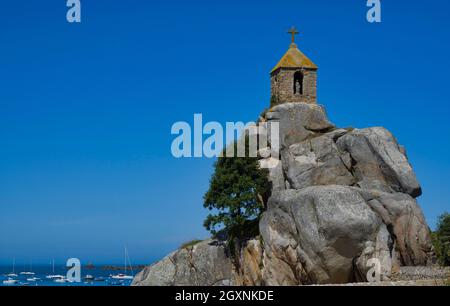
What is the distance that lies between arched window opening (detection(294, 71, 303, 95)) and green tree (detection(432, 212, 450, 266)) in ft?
57.5

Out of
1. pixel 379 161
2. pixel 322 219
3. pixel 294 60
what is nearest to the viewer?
pixel 322 219

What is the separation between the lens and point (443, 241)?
58.4 meters

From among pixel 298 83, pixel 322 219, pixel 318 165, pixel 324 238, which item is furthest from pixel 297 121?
pixel 324 238

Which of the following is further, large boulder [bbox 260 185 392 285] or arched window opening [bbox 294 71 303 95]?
arched window opening [bbox 294 71 303 95]

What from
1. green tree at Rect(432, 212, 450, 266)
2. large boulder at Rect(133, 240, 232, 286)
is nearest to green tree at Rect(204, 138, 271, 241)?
large boulder at Rect(133, 240, 232, 286)

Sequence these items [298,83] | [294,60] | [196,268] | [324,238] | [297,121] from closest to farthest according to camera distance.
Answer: [324,238] → [196,268] → [297,121] → [294,60] → [298,83]

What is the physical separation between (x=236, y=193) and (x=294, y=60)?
1455cm

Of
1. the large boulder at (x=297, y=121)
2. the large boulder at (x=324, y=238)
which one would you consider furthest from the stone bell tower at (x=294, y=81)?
the large boulder at (x=324, y=238)

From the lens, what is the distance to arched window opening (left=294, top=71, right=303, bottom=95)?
6009cm

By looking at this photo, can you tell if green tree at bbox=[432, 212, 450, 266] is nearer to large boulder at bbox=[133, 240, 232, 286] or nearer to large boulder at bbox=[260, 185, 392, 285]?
large boulder at bbox=[260, 185, 392, 285]

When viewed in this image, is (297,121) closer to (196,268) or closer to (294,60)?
(294,60)

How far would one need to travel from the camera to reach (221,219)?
54.2 m
